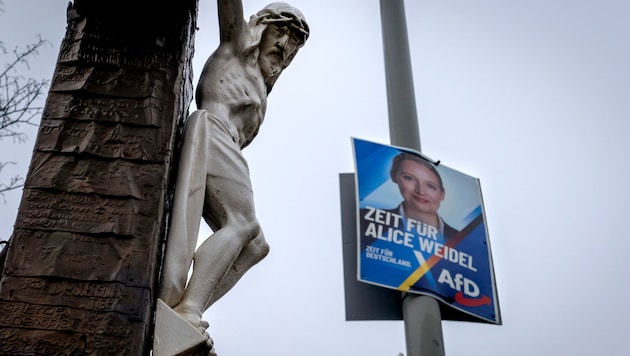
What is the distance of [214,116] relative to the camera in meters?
4.02

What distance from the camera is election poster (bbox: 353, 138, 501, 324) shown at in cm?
670

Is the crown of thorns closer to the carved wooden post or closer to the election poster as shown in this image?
the carved wooden post

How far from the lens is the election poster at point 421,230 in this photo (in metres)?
6.70

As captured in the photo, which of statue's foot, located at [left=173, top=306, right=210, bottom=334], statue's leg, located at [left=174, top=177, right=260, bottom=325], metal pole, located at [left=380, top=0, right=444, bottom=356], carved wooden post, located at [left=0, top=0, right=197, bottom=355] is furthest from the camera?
metal pole, located at [left=380, top=0, right=444, bottom=356]

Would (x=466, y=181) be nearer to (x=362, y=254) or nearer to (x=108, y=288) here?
(x=362, y=254)

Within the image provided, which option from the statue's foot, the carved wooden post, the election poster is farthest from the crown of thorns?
the election poster

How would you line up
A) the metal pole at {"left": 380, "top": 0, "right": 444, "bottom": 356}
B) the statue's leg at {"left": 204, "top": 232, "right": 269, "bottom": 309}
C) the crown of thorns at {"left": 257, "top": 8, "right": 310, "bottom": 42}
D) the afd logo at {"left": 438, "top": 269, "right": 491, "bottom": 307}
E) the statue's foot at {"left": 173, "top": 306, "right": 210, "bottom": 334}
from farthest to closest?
1. the afd logo at {"left": 438, "top": 269, "right": 491, "bottom": 307}
2. the metal pole at {"left": 380, "top": 0, "right": 444, "bottom": 356}
3. the crown of thorns at {"left": 257, "top": 8, "right": 310, "bottom": 42}
4. the statue's leg at {"left": 204, "top": 232, "right": 269, "bottom": 309}
5. the statue's foot at {"left": 173, "top": 306, "right": 210, "bottom": 334}

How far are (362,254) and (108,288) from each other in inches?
152

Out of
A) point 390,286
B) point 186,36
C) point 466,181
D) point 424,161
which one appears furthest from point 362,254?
point 186,36

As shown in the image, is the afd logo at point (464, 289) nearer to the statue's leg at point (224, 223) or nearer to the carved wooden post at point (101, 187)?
the statue's leg at point (224, 223)

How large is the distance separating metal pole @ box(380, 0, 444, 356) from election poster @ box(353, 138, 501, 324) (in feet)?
0.60

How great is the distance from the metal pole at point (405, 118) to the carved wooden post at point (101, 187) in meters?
2.73

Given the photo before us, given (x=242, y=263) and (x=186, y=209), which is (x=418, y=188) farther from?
(x=186, y=209)

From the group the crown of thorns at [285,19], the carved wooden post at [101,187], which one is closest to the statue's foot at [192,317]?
the carved wooden post at [101,187]
